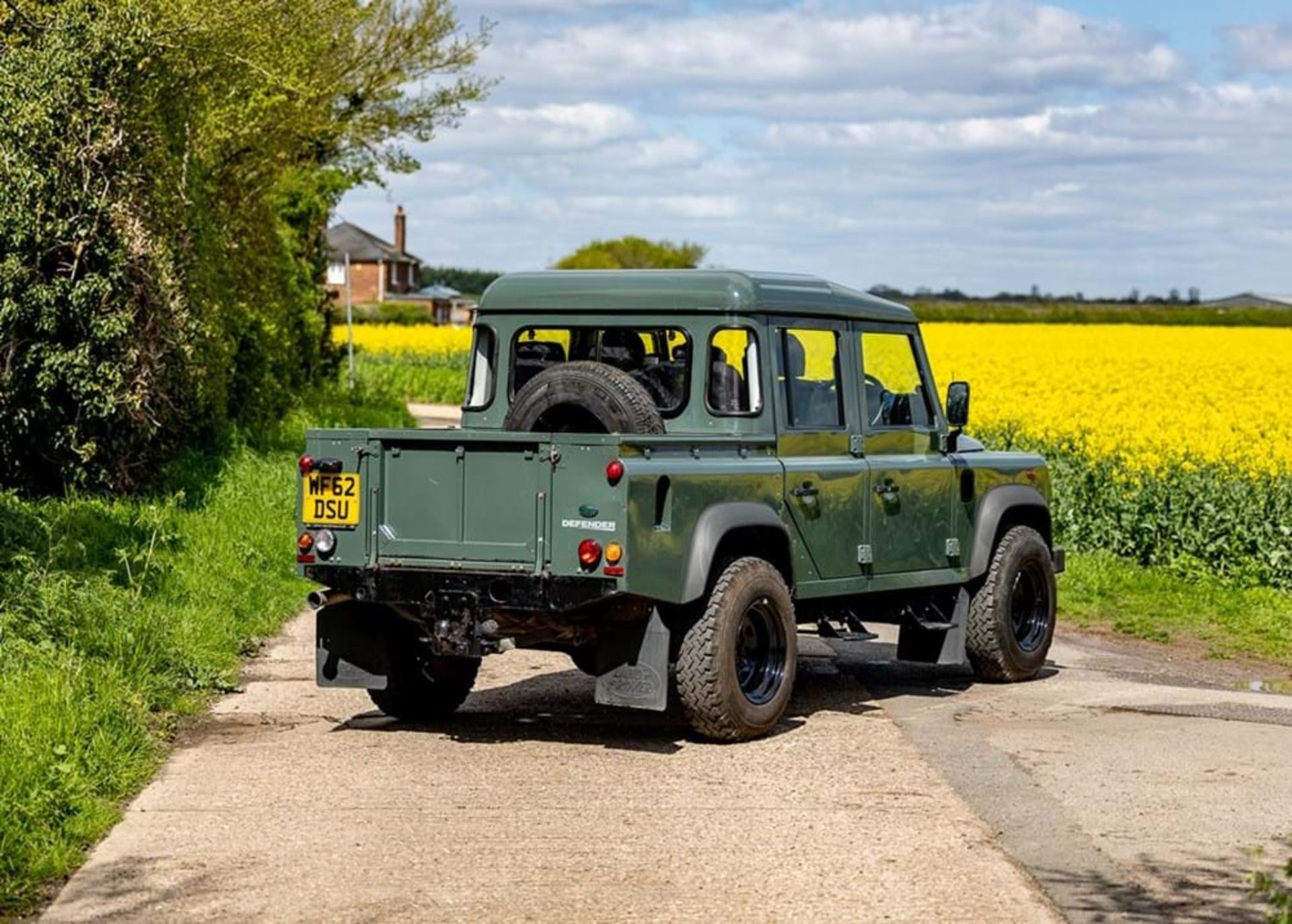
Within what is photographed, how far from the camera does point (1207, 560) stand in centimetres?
1830

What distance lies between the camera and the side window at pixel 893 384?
460 inches

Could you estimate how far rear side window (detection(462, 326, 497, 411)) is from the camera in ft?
37.9

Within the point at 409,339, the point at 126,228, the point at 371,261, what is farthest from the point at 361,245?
the point at 126,228

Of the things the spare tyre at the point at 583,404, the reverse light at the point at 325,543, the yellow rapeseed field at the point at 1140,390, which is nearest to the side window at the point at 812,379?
the spare tyre at the point at 583,404

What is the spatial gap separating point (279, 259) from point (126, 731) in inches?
736

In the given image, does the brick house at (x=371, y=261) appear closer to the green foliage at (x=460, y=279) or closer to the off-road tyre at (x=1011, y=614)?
the green foliage at (x=460, y=279)

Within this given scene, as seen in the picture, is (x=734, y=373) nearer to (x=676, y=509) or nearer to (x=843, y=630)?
(x=676, y=509)

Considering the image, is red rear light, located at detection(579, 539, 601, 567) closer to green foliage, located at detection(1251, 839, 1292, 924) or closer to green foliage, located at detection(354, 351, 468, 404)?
green foliage, located at detection(1251, 839, 1292, 924)

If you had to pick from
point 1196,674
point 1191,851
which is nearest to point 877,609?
point 1196,674

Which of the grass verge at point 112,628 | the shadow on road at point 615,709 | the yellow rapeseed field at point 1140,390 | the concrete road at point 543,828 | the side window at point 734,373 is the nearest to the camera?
the concrete road at point 543,828

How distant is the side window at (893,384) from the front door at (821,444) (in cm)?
25

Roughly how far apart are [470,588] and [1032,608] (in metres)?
4.58

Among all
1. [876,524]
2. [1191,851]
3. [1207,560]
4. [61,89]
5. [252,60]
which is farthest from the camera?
[252,60]

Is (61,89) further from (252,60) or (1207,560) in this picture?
(1207,560)
